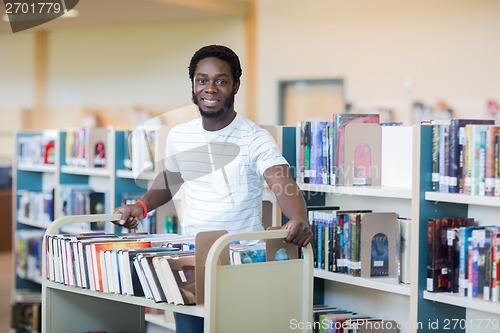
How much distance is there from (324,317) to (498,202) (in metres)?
1.06

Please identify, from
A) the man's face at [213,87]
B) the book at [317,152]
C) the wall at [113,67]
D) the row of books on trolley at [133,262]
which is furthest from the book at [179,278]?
the wall at [113,67]

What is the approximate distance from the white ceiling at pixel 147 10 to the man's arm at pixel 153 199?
6.64 m

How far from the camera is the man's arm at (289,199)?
264 centimetres

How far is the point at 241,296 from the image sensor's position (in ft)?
8.41

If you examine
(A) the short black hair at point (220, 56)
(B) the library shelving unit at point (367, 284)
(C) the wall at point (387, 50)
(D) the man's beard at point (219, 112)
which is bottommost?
(B) the library shelving unit at point (367, 284)

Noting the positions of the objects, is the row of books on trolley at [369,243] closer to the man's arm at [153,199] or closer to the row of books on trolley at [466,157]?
the row of books on trolley at [466,157]

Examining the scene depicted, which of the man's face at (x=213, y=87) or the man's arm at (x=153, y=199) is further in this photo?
the man's arm at (x=153, y=199)

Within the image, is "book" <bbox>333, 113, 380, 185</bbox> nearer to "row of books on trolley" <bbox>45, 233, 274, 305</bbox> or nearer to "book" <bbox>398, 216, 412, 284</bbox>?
"book" <bbox>398, 216, 412, 284</bbox>

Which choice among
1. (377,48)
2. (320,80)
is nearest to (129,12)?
(320,80)

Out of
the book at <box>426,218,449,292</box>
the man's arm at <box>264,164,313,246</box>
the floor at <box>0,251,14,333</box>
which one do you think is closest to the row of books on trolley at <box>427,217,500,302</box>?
the book at <box>426,218,449,292</box>

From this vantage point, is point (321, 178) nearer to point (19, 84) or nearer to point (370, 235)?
point (370, 235)

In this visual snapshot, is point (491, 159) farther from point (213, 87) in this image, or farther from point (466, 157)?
point (213, 87)

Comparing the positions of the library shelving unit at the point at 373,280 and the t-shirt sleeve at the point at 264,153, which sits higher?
the t-shirt sleeve at the point at 264,153

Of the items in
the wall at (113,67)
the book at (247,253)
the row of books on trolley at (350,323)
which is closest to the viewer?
the book at (247,253)
